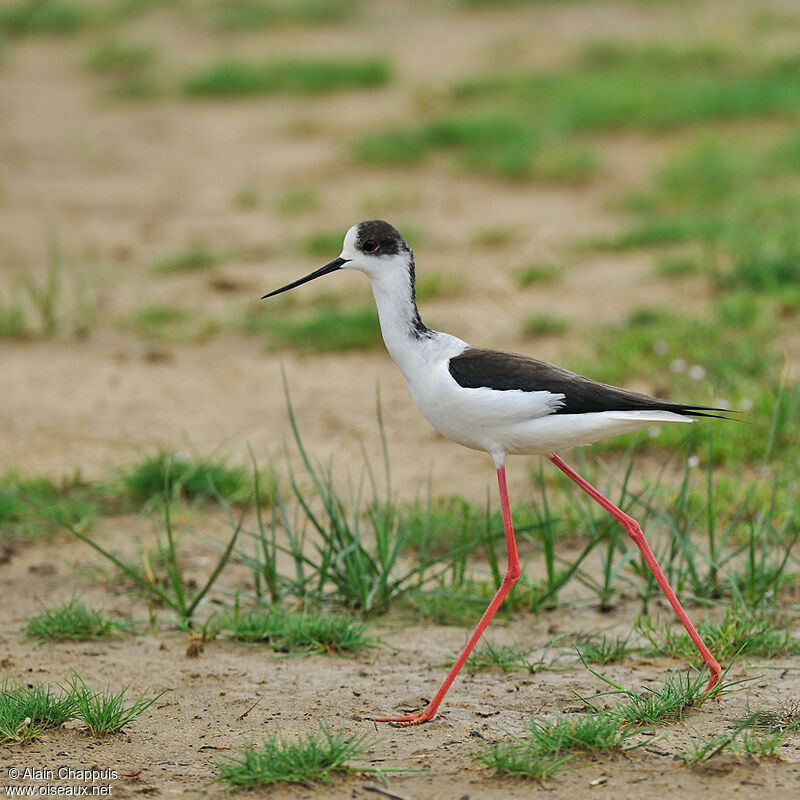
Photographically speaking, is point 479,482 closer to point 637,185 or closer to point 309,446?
point 309,446

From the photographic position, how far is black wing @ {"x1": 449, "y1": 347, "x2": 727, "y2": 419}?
10.8ft

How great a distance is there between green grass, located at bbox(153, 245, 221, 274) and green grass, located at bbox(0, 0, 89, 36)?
6304mm

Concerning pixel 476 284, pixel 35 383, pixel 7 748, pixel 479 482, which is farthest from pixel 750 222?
pixel 7 748

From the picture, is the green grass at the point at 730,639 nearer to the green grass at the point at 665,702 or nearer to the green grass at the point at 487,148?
the green grass at the point at 665,702

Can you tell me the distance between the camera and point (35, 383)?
6070mm

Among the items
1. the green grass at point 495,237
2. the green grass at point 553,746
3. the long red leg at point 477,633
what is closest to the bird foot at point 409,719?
the long red leg at point 477,633

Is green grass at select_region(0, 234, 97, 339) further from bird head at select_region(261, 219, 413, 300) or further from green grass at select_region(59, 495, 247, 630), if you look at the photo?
bird head at select_region(261, 219, 413, 300)

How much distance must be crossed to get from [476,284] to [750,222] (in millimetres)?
1603

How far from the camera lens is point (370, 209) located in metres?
8.30

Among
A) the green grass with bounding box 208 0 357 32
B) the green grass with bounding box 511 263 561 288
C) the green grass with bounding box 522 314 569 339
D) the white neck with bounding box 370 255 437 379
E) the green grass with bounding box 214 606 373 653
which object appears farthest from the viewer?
the green grass with bounding box 208 0 357 32

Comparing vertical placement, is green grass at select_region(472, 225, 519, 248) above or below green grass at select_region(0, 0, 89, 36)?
below

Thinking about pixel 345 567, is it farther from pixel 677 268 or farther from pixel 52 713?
pixel 677 268

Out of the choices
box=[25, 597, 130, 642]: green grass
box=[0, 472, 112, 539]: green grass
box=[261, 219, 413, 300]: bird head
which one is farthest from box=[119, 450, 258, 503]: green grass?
box=[261, 219, 413, 300]: bird head

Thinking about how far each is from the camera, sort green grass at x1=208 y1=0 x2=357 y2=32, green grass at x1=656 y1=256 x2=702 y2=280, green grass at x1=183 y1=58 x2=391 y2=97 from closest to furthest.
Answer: green grass at x1=656 y1=256 x2=702 y2=280 → green grass at x1=183 y1=58 x2=391 y2=97 → green grass at x1=208 y1=0 x2=357 y2=32
